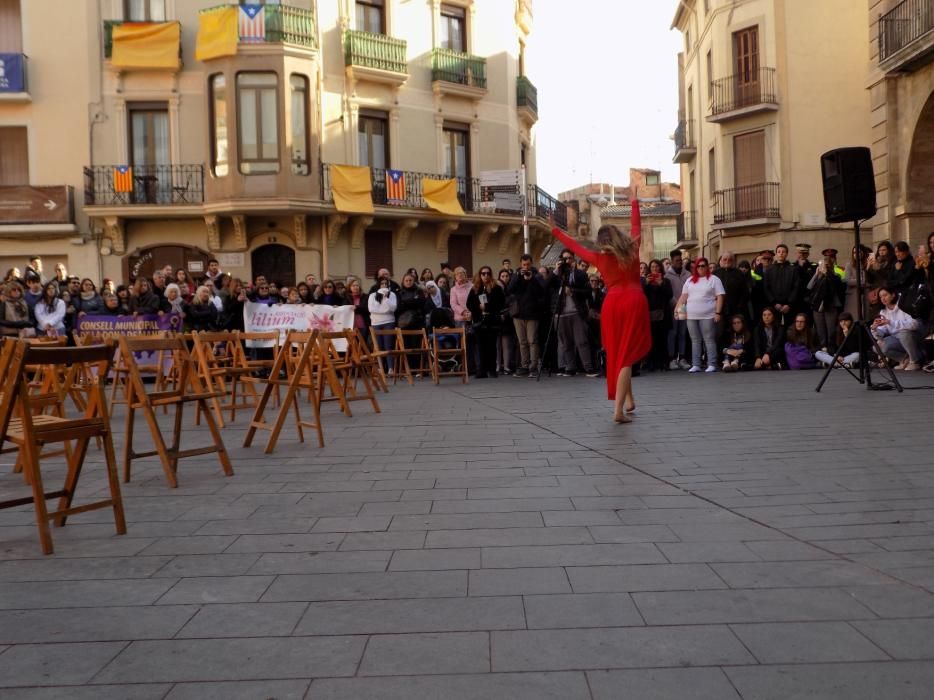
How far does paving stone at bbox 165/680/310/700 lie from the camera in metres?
2.74

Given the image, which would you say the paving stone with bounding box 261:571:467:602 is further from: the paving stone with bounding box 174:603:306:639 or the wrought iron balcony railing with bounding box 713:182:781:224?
the wrought iron balcony railing with bounding box 713:182:781:224

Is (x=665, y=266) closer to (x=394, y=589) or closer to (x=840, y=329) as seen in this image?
(x=840, y=329)

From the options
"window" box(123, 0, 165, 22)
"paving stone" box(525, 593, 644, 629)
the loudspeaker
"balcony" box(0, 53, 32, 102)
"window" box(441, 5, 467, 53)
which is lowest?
"paving stone" box(525, 593, 644, 629)

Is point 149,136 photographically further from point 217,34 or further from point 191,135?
point 217,34

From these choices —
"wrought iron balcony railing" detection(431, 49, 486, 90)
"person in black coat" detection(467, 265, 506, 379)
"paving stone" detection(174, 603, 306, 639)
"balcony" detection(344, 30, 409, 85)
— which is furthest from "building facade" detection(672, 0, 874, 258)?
"paving stone" detection(174, 603, 306, 639)

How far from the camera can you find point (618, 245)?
8641 mm

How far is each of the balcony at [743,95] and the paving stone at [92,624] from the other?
30423mm

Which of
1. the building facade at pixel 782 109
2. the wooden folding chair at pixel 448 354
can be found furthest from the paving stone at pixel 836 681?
the building facade at pixel 782 109

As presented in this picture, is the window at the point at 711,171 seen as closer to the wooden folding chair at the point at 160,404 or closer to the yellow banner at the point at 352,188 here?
the yellow banner at the point at 352,188

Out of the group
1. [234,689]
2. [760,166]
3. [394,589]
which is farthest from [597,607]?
[760,166]

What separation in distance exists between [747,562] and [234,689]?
2.26 metres

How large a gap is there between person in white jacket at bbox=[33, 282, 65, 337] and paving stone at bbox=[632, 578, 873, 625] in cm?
1311

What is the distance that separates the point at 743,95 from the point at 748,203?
3.72 metres

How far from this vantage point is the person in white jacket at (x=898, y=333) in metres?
13.2
